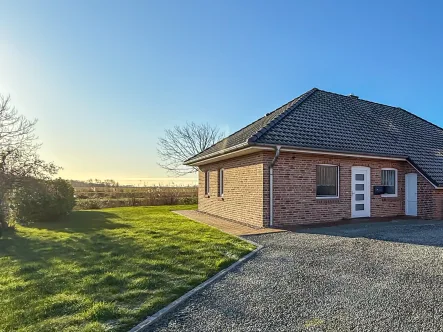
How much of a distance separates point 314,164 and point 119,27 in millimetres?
8436

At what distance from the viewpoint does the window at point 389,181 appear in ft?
44.6

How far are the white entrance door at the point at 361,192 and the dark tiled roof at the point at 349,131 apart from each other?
93 centimetres

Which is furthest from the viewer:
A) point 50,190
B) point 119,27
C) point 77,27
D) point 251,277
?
point 50,190

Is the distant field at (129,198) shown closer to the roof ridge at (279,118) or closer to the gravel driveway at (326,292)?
the roof ridge at (279,118)

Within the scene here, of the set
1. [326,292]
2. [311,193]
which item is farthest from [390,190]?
[326,292]

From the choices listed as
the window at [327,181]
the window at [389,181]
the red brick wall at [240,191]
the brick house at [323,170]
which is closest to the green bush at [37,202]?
the brick house at [323,170]

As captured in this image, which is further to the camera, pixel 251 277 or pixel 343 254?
pixel 343 254

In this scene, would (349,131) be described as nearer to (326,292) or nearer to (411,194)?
(411,194)

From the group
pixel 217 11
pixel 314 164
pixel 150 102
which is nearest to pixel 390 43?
pixel 314 164

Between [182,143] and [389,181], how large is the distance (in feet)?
86.4

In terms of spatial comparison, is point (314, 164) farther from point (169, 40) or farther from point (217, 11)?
point (169, 40)

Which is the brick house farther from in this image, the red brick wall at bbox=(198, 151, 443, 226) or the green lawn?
the green lawn

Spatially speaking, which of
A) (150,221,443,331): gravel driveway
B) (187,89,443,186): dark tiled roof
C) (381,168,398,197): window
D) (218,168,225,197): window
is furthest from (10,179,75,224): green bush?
(381,168,398,197): window

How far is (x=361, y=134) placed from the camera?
13.7 meters
